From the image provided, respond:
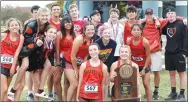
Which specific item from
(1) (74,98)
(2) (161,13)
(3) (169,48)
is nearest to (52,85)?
(1) (74,98)

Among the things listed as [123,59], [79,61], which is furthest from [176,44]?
[79,61]

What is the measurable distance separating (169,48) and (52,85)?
2241 mm

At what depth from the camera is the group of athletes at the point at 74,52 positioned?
218 inches

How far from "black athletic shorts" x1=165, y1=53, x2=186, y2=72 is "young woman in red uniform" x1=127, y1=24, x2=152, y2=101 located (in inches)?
34.8

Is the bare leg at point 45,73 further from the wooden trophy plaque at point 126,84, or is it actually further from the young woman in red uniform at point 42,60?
the wooden trophy plaque at point 126,84

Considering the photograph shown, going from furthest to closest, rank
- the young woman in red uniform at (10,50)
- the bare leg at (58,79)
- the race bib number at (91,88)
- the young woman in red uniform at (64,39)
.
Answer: the bare leg at (58,79), the young woman in red uniform at (64,39), the young woman in red uniform at (10,50), the race bib number at (91,88)

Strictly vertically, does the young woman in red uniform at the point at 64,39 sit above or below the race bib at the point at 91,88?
above

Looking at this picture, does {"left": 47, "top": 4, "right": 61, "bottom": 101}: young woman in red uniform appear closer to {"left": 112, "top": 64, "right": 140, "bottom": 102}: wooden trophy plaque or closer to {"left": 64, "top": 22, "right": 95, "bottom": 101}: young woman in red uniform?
{"left": 64, "top": 22, "right": 95, "bottom": 101}: young woman in red uniform

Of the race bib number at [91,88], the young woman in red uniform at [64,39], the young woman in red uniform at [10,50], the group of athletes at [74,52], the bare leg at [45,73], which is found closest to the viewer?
the race bib number at [91,88]

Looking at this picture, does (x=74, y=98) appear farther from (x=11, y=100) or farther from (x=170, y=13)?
(x=170, y=13)

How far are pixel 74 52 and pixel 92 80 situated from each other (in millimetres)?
615

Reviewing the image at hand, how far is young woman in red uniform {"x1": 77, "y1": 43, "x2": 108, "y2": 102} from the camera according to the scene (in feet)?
17.8

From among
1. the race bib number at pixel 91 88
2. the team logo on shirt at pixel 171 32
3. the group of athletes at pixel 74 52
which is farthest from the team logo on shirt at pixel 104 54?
the team logo on shirt at pixel 171 32

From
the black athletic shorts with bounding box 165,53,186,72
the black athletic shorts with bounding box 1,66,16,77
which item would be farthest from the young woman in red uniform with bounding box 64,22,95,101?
the black athletic shorts with bounding box 165,53,186,72
